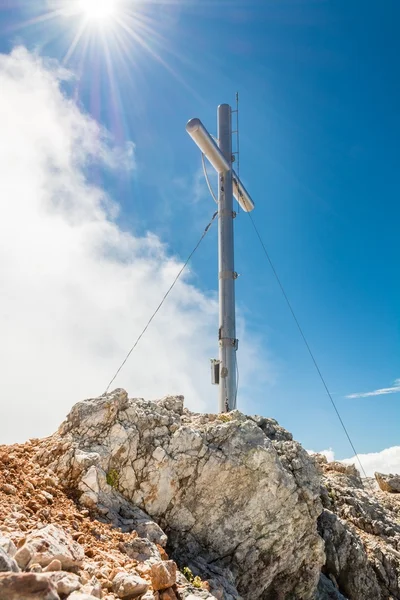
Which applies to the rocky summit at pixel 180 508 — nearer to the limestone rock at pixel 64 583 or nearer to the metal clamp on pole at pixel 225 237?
the limestone rock at pixel 64 583

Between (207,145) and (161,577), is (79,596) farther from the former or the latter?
(207,145)

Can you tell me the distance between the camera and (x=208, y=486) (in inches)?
426

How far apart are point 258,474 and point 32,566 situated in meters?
7.40

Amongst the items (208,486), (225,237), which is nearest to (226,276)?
(225,237)

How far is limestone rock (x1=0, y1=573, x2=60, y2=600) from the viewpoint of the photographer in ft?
13.1

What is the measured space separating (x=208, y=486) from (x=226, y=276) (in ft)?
32.9

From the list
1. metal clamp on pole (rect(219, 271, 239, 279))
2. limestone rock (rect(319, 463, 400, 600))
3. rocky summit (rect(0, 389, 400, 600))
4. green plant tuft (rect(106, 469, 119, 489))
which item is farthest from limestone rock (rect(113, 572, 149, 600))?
metal clamp on pole (rect(219, 271, 239, 279))

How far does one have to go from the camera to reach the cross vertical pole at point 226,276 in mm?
17141

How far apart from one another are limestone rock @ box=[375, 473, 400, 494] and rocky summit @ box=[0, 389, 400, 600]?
12.5 m

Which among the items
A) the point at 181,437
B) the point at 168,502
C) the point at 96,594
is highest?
the point at 181,437

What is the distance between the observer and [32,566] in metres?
5.13

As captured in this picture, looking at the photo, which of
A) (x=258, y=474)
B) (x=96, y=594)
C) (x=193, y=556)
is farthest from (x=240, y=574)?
(x=96, y=594)

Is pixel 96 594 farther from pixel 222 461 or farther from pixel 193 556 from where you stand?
pixel 222 461

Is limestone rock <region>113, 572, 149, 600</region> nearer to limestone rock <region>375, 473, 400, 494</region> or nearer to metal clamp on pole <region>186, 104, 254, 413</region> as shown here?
metal clamp on pole <region>186, 104, 254, 413</region>
